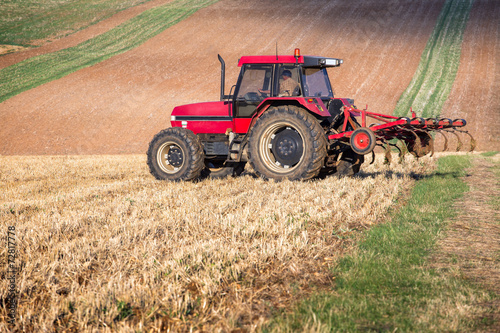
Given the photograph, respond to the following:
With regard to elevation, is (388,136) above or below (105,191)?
above

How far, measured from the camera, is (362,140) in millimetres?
6930

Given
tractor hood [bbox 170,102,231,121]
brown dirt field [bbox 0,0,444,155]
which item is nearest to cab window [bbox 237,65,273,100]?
tractor hood [bbox 170,102,231,121]

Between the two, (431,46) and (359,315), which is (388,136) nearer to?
(359,315)

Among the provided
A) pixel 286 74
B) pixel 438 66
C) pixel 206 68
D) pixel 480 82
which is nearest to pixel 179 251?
pixel 286 74

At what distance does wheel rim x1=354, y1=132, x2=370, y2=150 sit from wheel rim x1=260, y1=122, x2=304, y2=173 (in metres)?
1.05

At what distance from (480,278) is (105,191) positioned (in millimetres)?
5744

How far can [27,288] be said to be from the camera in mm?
3027

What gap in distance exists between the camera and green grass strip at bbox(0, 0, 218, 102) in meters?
27.9

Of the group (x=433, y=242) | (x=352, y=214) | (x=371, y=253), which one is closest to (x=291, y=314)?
(x=371, y=253)

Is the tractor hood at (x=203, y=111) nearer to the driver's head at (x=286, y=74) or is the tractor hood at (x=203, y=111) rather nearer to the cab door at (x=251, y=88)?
the cab door at (x=251, y=88)

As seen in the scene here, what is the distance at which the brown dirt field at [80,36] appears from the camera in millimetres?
31367

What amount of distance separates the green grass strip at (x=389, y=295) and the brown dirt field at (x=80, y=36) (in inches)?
1283

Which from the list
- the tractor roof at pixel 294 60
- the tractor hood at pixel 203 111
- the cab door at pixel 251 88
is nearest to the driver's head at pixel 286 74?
the tractor roof at pixel 294 60

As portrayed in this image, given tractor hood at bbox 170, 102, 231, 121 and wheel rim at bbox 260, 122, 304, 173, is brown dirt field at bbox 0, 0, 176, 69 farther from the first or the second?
wheel rim at bbox 260, 122, 304, 173
